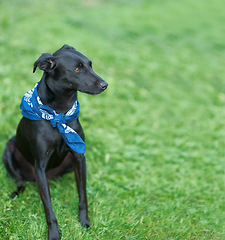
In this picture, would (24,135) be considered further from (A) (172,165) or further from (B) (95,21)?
(B) (95,21)

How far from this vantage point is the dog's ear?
2.93 m

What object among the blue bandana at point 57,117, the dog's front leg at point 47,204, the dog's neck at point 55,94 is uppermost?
the dog's neck at point 55,94

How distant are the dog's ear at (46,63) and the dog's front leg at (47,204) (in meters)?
0.98

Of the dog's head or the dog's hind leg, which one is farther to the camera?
the dog's hind leg

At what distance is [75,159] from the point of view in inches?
131

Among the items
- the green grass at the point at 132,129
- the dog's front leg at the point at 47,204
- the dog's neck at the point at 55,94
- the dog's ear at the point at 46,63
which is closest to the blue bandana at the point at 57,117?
the dog's neck at the point at 55,94

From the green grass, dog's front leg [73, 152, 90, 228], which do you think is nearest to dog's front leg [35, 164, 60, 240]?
the green grass

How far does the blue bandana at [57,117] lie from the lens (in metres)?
3.08

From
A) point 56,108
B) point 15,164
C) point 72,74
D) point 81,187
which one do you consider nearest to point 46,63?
point 72,74

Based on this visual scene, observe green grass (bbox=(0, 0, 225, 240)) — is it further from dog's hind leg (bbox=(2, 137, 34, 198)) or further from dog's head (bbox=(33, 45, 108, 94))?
dog's head (bbox=(33, 45, 108, 94))

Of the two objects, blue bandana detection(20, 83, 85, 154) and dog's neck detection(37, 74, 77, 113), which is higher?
dog's neck detection(37, 74, 77, 113)

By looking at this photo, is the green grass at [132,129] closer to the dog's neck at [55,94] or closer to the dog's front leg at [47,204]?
the dog's front leg at [47,204]

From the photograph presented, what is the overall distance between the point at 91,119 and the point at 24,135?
2278mm

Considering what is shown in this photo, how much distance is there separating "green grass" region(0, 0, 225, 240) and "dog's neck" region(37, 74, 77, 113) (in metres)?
1.15
